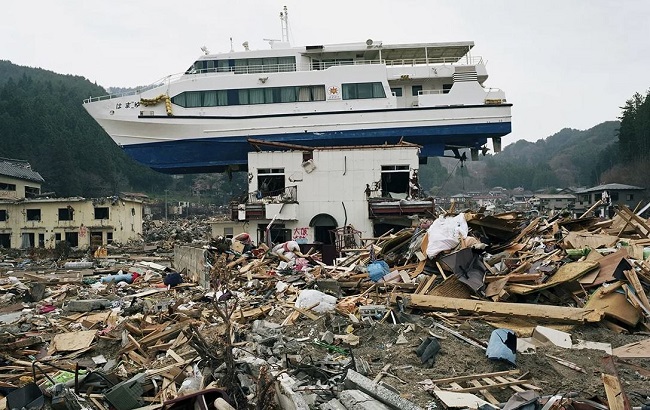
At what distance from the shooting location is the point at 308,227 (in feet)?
66.2

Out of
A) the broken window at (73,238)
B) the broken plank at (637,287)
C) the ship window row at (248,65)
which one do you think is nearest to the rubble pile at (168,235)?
the broken window at (73,238)

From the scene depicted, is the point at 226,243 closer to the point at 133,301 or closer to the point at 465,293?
the point at 133,301

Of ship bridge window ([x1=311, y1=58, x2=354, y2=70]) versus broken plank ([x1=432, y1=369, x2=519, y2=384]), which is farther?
ship bridge window ([x1=311, y1=58, x2=354, y2=70])

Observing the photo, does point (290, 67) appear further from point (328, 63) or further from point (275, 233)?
point (275, 233)

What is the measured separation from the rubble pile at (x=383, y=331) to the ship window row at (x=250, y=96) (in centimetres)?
1374

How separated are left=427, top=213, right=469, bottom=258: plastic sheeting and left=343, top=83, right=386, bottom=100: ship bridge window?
15063mm

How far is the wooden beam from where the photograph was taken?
23.3 feet

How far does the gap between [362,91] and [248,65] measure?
20.5ft

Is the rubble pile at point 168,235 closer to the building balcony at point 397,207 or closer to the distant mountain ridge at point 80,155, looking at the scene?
the building balcony at point 397,207

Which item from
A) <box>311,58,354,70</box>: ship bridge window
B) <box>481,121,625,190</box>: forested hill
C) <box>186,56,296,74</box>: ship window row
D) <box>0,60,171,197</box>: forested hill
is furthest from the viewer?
<box>481,121,625,190</box>: forested hill

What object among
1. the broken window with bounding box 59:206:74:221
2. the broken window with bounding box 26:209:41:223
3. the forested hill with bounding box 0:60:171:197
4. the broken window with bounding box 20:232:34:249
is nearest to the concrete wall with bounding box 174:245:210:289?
the broken window with bounding box 59:206:74:221

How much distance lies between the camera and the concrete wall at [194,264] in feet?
38.2

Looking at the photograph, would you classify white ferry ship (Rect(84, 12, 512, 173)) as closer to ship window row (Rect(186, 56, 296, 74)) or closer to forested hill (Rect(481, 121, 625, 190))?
ship window row (Rect(186, 56, 296, 74))

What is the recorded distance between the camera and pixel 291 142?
23938 mm
